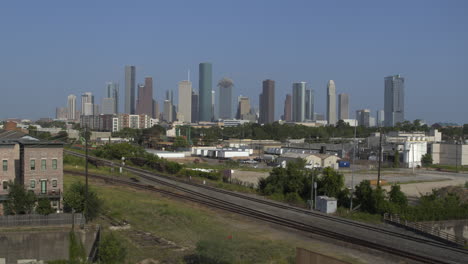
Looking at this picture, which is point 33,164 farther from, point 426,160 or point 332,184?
point 426,160

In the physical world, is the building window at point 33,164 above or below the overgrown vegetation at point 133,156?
above

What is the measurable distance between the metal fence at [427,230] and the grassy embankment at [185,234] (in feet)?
29.3

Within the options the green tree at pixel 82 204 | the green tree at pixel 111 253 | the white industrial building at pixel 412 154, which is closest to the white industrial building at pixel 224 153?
the white industrial building at pixel 412 154

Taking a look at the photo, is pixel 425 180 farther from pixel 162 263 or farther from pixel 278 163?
pixel 162 263

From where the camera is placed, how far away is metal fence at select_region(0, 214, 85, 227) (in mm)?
29344

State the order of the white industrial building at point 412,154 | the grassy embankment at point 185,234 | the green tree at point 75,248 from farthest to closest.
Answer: the white industrial building at point 412,154 → the green tree at point 75,248 → the grassy embankment at point 185,234

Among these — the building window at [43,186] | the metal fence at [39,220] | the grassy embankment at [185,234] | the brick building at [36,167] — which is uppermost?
the brick building at [36,167]

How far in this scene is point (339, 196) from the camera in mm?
40750

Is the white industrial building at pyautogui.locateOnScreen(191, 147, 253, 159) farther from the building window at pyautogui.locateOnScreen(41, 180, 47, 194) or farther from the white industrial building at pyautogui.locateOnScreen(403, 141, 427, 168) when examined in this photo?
the building window at pyautogui.locateOnScreen(41, 180, 47, 194)

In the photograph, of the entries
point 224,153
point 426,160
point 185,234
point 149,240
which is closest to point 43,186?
point 149,240

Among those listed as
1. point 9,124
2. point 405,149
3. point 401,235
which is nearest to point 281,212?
point 401,235

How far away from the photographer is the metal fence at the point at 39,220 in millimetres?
29344

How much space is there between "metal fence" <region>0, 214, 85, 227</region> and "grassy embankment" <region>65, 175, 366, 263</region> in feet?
7.68

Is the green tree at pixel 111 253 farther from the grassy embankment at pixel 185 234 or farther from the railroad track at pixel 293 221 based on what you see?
the railroad track at pixel 293 221
